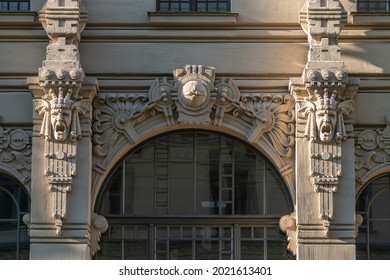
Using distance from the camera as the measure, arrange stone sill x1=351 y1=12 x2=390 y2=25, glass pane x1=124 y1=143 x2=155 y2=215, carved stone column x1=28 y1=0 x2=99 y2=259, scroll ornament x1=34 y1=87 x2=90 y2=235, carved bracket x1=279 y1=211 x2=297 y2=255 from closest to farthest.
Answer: carved stone column x1=28 y1=0 x2=99 y2=259 < scroll ornament x1=34 y1=87 x2=90 y2=235 < carved bracket x1=279 y1=211 x2=297 y2=255 < glass pane x1=124 y1=143 x2=155 y2=215 < stone sill x1=351 y1=12 x2=390 y2=25

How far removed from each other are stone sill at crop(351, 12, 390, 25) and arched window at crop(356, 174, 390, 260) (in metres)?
2.56

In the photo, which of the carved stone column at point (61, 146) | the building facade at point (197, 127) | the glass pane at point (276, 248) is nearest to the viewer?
the carved stone column at point (61, 146)

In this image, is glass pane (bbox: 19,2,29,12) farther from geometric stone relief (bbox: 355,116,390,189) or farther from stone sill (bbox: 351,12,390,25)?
geometric stone relief (bbox: 355,116,390,189)

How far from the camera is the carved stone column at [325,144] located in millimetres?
22609

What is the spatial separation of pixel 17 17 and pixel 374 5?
6029 mm

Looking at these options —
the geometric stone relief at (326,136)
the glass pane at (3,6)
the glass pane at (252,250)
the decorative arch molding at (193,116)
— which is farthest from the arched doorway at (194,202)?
the glass pane at (3,6)

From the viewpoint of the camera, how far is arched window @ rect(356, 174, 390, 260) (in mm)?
23328

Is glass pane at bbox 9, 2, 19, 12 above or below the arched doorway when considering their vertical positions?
above

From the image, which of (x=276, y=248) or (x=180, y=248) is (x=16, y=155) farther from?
(x=276, y=248)

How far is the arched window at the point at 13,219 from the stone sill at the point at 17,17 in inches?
102

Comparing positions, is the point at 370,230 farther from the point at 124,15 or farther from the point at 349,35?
the point at 124,15

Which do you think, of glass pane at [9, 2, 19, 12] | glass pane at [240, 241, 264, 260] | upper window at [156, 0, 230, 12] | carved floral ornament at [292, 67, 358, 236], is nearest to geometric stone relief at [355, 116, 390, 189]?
carved floral ornament at [292, 67, 358, 236]

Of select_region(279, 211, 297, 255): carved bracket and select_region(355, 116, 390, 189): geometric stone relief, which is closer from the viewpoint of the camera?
select_region(279, 211, 297, 255): carved bracket

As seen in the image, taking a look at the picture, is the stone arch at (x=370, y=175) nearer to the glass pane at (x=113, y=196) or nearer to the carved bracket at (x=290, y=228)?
the carved bracket at (x=290, y=228)
